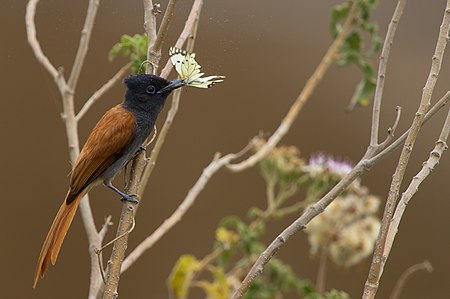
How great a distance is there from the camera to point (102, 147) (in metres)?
1.98

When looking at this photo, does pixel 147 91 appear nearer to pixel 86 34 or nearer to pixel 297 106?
pixel 86 34

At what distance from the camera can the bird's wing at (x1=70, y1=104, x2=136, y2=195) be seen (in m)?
1.96

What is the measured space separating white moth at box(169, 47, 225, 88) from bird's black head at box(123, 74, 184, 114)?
0.18ft

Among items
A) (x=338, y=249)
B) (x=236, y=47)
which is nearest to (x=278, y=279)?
(x=338, y=249)

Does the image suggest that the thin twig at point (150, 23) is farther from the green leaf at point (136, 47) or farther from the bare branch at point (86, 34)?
the bare branch at point (86, 34)

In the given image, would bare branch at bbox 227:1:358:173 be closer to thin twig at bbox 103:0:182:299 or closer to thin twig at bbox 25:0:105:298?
thin twig at bbox 25:0:105:298

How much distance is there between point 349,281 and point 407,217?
2.10 ft

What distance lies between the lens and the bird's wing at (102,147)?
1962 mm

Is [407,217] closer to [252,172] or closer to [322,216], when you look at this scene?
[252,172]

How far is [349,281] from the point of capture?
4.40 metres

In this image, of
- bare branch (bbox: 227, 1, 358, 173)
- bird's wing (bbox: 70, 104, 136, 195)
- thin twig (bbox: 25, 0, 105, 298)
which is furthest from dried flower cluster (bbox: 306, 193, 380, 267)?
bird's wing (bbox: 70, 104, 136, 195)

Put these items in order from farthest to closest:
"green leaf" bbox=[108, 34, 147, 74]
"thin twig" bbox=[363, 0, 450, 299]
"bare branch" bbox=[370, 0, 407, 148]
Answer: "green leaf" bbox=[108, 34, 147, 74], "bare branch" bbox=[370, 0, 407, 148], "thin twig" bbox=[363, 0, 450, 299]

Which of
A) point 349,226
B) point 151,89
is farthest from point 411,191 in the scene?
point 349,226

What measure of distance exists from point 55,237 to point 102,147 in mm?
240
